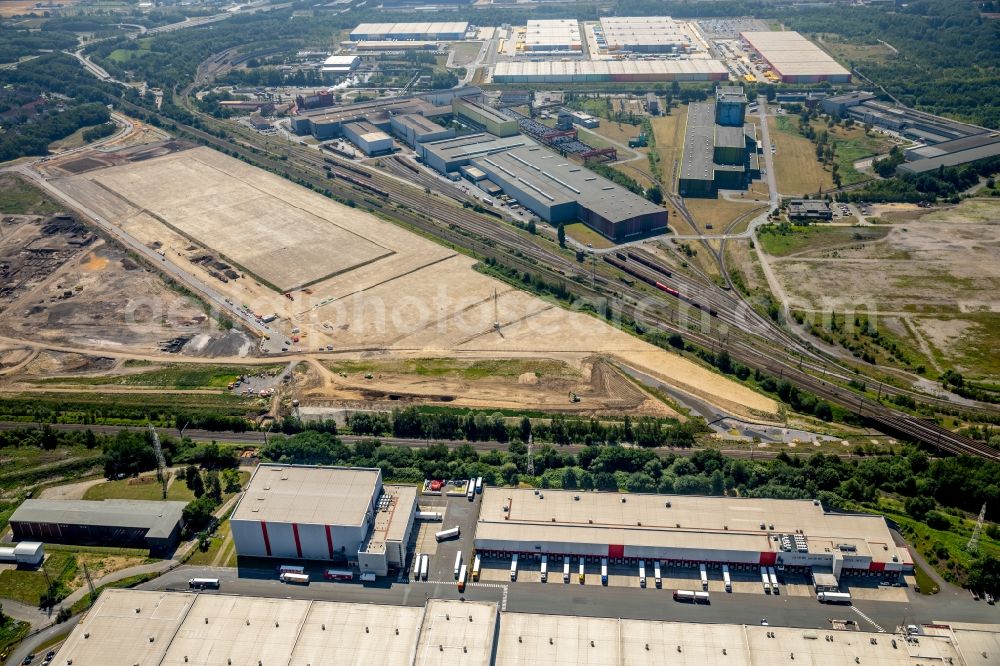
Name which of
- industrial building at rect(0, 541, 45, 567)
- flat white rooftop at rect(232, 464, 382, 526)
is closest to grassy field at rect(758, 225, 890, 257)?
flat white rooftop at rect(232, 464, 382, 526)

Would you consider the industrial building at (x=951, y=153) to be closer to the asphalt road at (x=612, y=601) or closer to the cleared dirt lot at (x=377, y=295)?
the cleared dirt lot at (x=377, y=295)

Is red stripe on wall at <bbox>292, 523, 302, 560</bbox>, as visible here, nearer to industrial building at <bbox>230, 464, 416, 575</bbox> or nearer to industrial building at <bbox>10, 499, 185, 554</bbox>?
industrial building at <bbox>230, 464, 416, 575</bbox>

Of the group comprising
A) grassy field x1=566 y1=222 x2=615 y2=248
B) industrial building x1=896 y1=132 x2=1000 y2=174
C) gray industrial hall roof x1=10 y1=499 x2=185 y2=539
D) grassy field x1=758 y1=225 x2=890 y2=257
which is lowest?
gray industrial hall roof x1=10 y1=499 x2=185 y2=539

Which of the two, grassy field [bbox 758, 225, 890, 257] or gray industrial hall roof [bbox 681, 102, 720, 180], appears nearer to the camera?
grassy field [bbox 758, 225, 890, 257]

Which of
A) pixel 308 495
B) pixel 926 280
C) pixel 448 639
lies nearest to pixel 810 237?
pixel 926 280

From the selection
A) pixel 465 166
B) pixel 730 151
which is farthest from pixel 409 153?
pixel 730 151

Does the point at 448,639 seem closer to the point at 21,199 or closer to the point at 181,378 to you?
the point at 181,378
